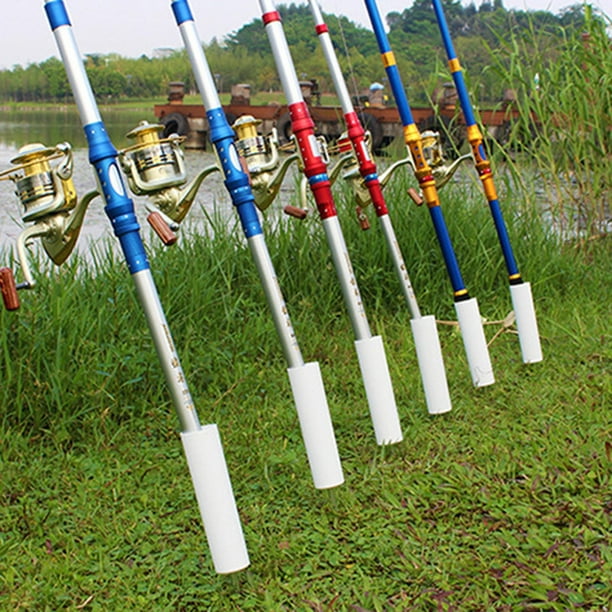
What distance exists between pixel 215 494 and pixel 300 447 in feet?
3.42

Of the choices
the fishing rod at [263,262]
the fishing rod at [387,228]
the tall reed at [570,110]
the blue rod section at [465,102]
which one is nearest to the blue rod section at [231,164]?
the fishing rod at [263,262]

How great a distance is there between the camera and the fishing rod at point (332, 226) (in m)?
2.53

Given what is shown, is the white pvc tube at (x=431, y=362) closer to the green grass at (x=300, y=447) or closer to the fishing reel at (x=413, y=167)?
the green grass at (x=300, y=447)

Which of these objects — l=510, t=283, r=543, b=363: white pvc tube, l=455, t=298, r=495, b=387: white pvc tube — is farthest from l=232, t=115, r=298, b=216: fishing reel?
l=510, t=283, r=543, b=363: white pvc tube

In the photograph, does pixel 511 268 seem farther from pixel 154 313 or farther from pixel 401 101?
pixel 154 313

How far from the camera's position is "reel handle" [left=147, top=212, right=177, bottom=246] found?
2102 mm

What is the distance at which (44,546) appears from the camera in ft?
8.41

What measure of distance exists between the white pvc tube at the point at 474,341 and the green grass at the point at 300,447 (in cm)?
10

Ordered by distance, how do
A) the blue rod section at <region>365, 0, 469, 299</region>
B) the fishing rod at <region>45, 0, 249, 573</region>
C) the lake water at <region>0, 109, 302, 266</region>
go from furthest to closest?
the lake water at <region>0, 109, 302, 266</region>
the blue rod section at <region>365, 0, 469, 299</region>
the fishing rod at <region>45, 0, 249, 573</region>

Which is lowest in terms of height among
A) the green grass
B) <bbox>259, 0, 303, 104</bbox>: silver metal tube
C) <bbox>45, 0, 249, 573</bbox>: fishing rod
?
the green grass

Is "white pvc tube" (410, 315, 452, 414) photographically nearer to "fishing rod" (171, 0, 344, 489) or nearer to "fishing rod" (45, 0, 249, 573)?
"fishing rod" (171, 0, 344, 489)

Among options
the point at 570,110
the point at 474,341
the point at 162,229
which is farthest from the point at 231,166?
the point at 570,110

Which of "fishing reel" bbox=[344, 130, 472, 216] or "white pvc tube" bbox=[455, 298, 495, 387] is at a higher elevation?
"fishing reel" bbox=[344, 130, 472, 216]

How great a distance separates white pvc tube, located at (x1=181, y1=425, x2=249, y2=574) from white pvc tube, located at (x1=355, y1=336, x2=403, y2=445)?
2.46 feet
